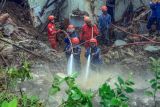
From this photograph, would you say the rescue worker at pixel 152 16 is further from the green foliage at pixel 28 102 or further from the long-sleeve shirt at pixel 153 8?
the green foliage at pixel 28 102

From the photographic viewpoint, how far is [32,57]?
10.9 metres

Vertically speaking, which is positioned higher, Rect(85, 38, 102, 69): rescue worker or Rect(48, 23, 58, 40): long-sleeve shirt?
Rect(48, 23, 58, 40): long-sleeve shirt

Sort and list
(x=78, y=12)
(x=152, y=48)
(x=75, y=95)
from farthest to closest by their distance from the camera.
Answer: (x=78, y=12)
(x=152, y=48)
(x=75, y=95)

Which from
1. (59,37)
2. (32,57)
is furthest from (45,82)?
(59,37)

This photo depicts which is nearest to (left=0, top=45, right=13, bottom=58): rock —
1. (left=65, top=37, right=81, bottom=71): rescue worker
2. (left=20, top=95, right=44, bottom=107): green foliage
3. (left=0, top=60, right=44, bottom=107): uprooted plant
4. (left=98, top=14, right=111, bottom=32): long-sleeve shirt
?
(left=65, top=37, right=81, bottom=71): rescue worker

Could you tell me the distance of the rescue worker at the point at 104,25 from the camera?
12.9 metres

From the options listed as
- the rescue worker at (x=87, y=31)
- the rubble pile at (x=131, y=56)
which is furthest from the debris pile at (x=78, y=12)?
the rescue worker at (x=87, y=31)

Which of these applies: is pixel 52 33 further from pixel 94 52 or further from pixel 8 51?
pixel 8 51

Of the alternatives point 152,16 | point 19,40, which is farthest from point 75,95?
point 152,16

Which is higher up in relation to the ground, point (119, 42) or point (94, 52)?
point (94, 52)

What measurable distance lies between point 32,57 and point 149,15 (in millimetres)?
4471

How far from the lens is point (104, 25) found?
513 inches

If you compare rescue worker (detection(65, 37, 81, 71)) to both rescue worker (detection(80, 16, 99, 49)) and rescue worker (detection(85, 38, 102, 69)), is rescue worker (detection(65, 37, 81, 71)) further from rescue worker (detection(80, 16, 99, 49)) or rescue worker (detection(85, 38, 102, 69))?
rescue worker (detection(80, 16, 99, 49))

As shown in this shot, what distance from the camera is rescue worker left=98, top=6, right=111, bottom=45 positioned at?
42.4ft
